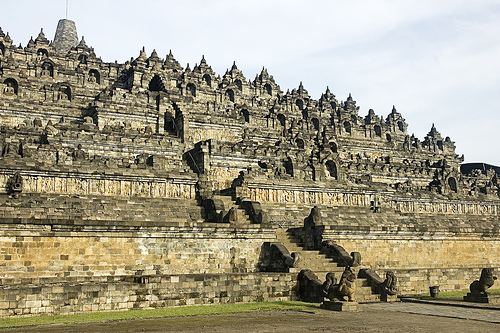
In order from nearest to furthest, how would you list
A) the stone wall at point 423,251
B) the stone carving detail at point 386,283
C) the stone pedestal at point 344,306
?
the stone pedestal at point 344,306, the stone carving detail at point 386,283, the stone wall at point 423,251

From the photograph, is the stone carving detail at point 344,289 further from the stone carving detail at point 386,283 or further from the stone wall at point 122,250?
the stone wall at point 122,250

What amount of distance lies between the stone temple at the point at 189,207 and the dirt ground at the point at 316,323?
10.8 feet

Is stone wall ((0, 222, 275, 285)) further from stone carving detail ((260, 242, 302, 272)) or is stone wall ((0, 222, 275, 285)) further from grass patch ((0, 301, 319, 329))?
grass patch ((0, 301, 319, 329))

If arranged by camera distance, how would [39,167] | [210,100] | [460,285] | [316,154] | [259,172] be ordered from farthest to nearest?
[210,100] < [316,154] < [259,172] < [39,167] < [460,285]

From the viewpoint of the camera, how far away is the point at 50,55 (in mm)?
71062

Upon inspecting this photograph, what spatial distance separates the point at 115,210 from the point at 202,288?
31.2ft

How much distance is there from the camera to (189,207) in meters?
31.3

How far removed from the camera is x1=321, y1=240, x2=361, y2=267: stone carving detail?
86.4ft

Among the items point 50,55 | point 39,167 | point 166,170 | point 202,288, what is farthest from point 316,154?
point 50,55

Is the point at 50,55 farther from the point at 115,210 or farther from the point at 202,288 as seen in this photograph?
the point at 202,288

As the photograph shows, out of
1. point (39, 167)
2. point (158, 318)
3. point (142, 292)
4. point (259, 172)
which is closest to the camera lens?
point (158, 318)

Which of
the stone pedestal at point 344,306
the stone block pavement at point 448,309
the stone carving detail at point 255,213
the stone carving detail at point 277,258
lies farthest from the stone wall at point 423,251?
the stone pedestal at point 344,306

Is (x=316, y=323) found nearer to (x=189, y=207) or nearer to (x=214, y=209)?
(x=214, y=209)

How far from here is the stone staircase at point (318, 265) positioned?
2431 cm
